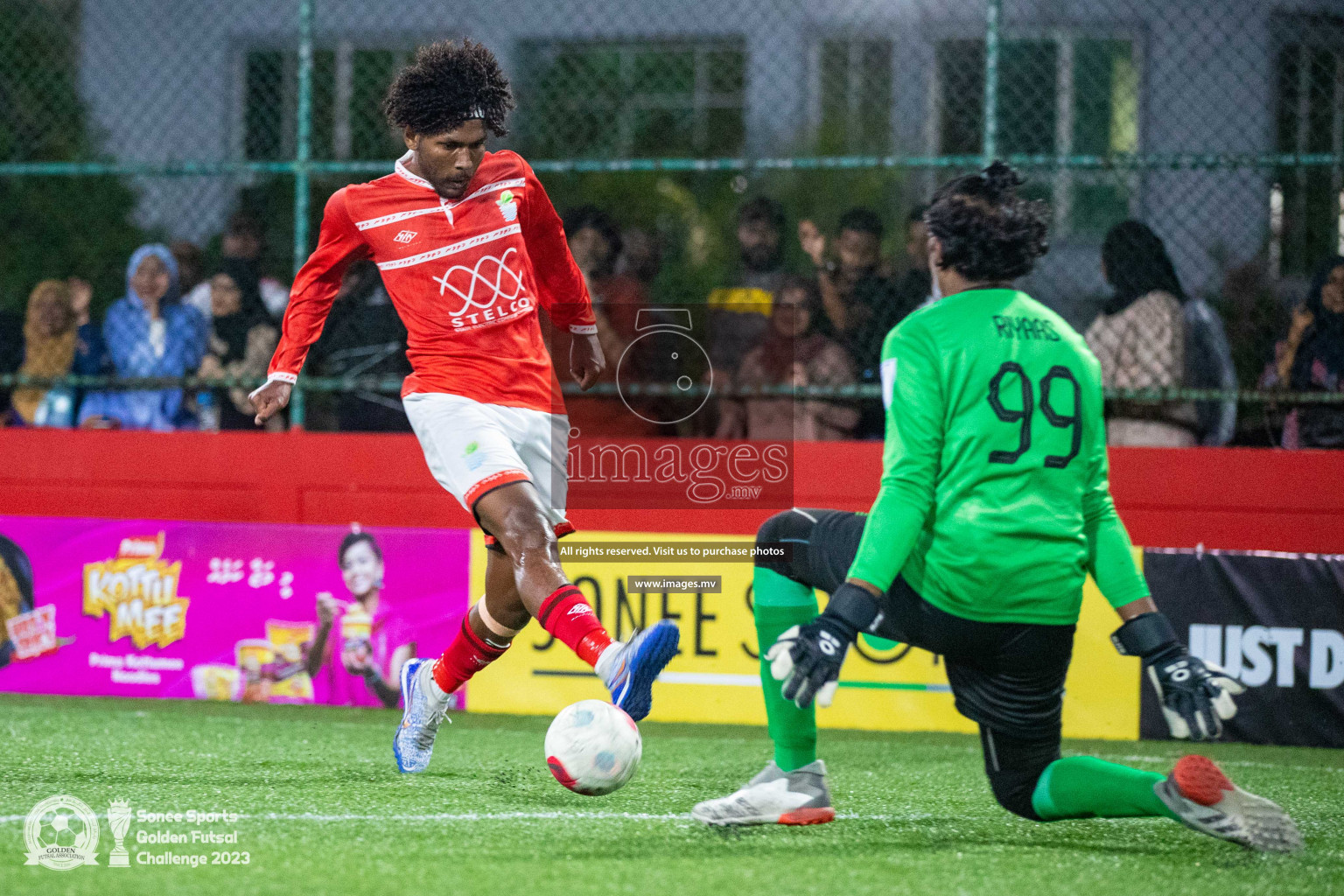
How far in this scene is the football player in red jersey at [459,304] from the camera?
4668mm

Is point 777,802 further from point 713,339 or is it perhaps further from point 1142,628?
point 713,339

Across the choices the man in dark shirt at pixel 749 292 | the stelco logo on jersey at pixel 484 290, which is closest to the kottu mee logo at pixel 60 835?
the stelco logo on jersey at pixel 484 290

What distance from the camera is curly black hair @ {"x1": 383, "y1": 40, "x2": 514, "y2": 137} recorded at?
15.3 feet

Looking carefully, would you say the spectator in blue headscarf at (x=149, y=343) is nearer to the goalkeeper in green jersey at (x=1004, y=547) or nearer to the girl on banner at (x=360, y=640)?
the girl on banner at (x=360, y=640)

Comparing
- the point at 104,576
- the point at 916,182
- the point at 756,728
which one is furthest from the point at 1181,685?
the point at 916,182

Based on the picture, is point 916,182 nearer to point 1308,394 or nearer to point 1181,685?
point 1308,394

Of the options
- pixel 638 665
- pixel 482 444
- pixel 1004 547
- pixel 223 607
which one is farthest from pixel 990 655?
pixel 223 607

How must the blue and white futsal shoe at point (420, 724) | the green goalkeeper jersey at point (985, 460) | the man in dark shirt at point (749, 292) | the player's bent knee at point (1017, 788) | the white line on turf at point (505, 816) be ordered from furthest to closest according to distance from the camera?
the man in dark shirt at point (749, 292), the blue and white futsal shoe at point (420, 724), the white line on turf at point (505, 816), the player's bent knee at point (1017, 788), the green goalkeeper jersey at point (985, 460)

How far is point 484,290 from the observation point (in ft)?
15.8

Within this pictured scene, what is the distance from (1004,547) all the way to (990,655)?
0.92 ft

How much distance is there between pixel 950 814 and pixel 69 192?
6725mm

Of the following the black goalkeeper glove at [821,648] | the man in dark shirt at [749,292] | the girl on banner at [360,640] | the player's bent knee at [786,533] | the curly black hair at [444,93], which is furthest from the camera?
the man in dark shirt at [749,292]

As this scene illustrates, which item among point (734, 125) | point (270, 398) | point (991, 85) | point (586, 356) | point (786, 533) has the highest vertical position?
point (734, 125)

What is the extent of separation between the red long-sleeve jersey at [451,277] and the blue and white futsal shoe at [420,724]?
3.30ft
